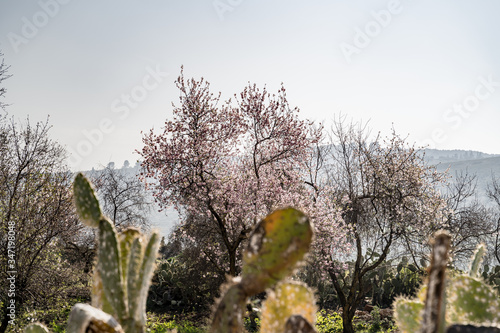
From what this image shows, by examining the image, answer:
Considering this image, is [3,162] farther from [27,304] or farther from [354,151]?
[354,151]

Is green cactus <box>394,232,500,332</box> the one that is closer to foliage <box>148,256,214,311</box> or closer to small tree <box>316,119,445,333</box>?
small tree <box>316,119,445,333</box>

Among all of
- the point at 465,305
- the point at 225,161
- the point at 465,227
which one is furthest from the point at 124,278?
the point at 465,227

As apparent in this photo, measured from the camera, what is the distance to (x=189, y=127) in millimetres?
9719

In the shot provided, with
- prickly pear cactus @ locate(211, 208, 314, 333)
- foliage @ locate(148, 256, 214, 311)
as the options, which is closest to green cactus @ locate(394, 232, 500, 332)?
prickly pear cactus @ locate(211, 208, 314, 333)

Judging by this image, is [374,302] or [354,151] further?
[374,302]

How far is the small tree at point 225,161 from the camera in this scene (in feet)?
31.0

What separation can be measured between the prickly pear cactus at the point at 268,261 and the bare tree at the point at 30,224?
9698 millimetres

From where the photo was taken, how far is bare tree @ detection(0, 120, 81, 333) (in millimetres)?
8781

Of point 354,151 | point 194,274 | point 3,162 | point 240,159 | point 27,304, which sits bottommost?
point 27,304

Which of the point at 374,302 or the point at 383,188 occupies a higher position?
the point at 383,188

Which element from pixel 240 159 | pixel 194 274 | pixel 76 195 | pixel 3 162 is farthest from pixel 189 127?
pixel 76 195

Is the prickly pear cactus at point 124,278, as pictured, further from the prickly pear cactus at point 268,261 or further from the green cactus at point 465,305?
the green cactus at point 465,305

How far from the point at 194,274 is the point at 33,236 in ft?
22.0

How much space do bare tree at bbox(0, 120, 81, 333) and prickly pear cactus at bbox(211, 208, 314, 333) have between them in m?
9.70
